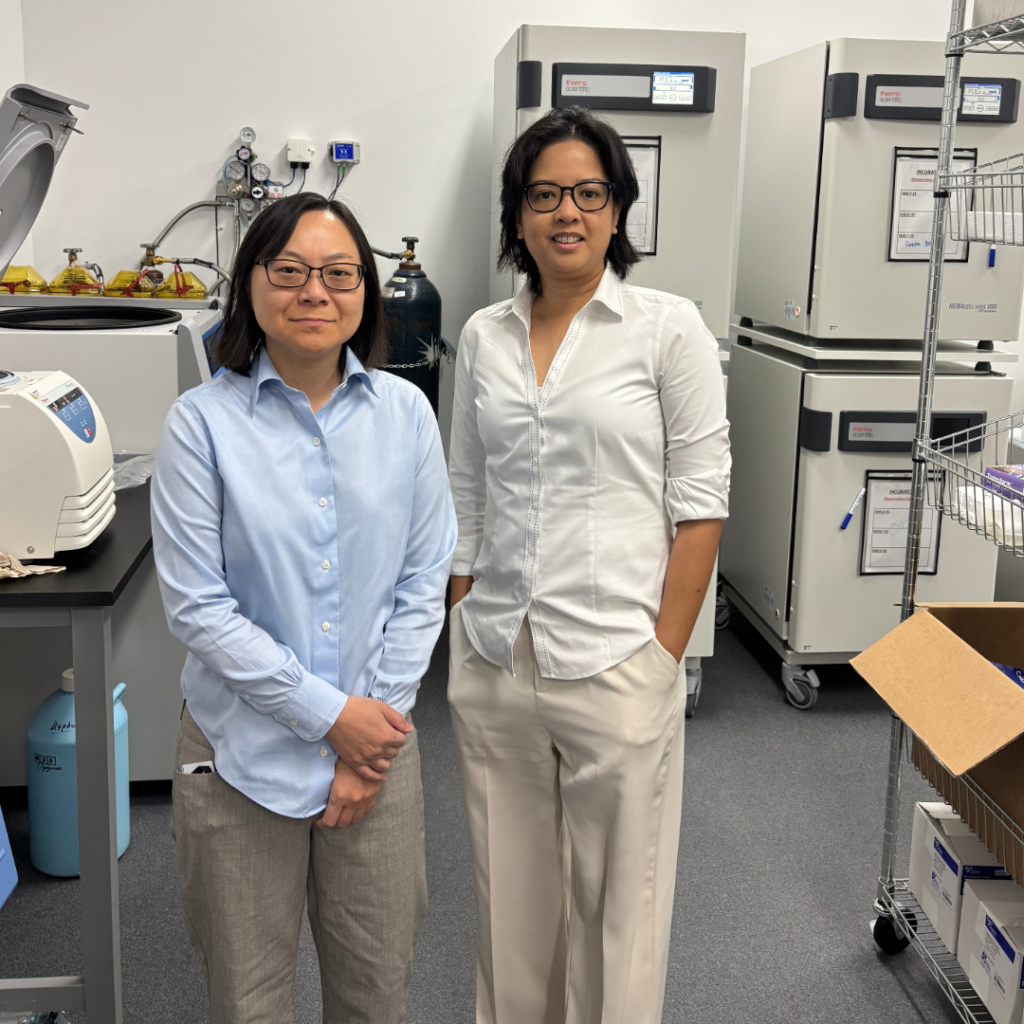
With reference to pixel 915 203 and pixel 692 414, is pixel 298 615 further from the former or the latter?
pixel 915 203

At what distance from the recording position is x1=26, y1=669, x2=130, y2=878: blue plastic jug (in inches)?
81.8

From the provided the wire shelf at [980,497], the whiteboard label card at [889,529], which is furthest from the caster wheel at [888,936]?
the whiteboard label card at [889,529]

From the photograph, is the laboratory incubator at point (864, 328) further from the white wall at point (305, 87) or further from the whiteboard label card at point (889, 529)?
the white wall at point (305, 87)

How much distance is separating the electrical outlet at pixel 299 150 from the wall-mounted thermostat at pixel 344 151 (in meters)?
0.07

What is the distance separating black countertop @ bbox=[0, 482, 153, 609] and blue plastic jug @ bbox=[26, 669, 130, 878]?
1.39 feet

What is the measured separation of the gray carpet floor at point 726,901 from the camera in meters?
1.78

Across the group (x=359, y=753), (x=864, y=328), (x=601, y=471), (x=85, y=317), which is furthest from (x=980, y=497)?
(x=85, y=317)

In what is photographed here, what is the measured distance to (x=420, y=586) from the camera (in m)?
1.29

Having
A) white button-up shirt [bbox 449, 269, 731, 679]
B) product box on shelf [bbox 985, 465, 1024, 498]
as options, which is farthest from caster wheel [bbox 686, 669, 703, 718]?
white button-up shirt [bbox 449, 269, 731, 679]

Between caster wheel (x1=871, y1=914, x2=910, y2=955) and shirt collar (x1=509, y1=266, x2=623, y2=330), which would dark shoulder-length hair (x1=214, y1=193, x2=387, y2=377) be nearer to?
shirt collar (x1=509, y1=266, x2=623, y2=330)

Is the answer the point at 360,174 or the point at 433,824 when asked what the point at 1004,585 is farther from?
the point at 360,174

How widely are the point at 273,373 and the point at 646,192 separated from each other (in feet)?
5.80

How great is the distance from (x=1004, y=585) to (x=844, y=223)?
1.37m

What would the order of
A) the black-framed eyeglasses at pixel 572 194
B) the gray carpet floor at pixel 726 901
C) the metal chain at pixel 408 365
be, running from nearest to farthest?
1. the black-framed eyeglasses at pixel 572 194
2. the gray carpet floor at pixel 726 901
3. the metal chain at pixel 408 365
